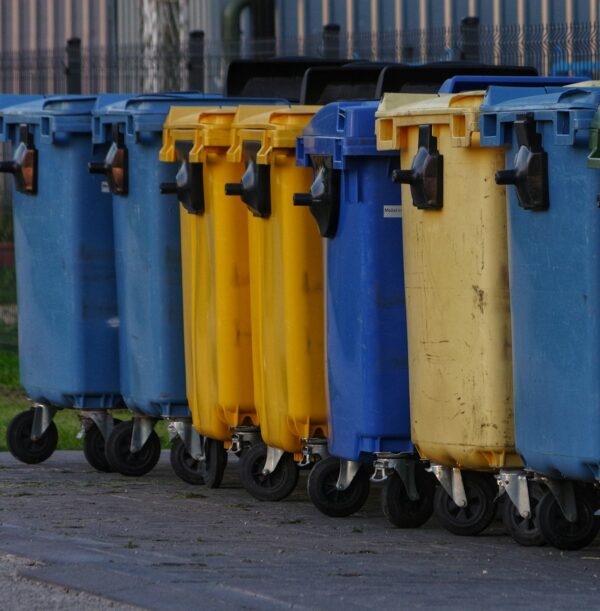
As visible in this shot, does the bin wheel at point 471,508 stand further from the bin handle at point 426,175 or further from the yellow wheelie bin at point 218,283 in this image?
the yellow wheelie bin at point 218,283

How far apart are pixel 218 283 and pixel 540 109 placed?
2306mm

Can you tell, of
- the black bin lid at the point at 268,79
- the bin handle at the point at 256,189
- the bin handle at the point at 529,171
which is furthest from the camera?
the black bin lid at the point at 268,79

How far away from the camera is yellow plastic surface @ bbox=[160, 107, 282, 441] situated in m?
9.49

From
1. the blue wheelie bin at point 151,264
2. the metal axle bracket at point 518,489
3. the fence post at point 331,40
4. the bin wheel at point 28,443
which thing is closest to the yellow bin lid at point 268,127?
the blue wheelie bin at point 151,264

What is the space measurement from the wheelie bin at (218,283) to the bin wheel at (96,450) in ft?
3.52

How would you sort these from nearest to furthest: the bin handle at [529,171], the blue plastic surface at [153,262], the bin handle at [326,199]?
the bin handle at [529,171]
the bin handle at [326,199]
the blue plastic surface at [153,262]

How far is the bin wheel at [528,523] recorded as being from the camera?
7.92 m

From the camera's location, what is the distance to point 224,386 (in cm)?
948

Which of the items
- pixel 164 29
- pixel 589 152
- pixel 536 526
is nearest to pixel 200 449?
pixel 536 526

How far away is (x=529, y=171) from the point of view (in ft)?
24.8

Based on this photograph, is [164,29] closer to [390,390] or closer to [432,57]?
[432,57]

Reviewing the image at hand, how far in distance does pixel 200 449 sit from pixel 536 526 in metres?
2.49

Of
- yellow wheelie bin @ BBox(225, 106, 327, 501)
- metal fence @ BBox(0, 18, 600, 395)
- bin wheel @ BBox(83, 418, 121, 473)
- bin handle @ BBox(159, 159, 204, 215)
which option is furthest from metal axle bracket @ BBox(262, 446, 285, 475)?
metal fence @ BBox(0, 18, 600, 395)

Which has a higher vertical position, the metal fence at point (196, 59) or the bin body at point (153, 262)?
the metal fence at point (196, 59)
